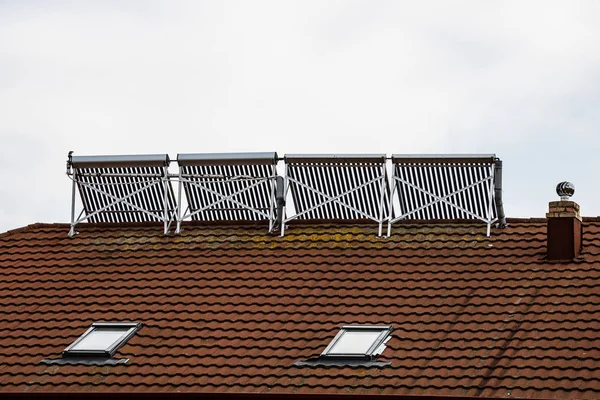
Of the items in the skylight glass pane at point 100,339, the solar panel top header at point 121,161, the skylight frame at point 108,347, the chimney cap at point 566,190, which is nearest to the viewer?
the skylight frame at point 108,347

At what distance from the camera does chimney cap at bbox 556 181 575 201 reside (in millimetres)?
21422

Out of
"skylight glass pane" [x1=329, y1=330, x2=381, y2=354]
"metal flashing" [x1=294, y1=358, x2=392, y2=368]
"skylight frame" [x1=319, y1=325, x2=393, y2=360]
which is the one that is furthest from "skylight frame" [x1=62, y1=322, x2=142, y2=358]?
"skylight glass pane" [x1=329, y1=330, x2=381, y2=354]

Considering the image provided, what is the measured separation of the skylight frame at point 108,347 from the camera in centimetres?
1921

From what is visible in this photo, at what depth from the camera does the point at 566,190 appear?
21453mm

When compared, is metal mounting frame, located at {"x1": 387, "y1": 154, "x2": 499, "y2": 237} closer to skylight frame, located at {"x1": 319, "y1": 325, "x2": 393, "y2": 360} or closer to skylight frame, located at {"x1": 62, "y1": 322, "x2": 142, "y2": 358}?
skylight frame, located at {"x1": 319, "y1": 325, "x2": 393, "y2": 360}

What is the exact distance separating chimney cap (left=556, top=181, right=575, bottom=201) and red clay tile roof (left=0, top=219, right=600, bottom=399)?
82cm

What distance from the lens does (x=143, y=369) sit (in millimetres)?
18688

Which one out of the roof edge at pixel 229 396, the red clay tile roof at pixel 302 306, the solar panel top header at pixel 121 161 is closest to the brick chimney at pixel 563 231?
the red clay tile roof at pixel 302 306

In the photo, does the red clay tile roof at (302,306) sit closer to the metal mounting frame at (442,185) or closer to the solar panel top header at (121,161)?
the metal mounting frame at (442,185)

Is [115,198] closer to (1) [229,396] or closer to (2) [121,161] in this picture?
(2) [121,161]

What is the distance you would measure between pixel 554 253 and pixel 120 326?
7252mm

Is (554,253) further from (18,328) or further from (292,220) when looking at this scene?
(18,328)

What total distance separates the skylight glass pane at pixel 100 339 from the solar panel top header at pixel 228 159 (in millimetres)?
5284

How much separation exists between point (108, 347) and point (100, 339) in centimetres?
41
